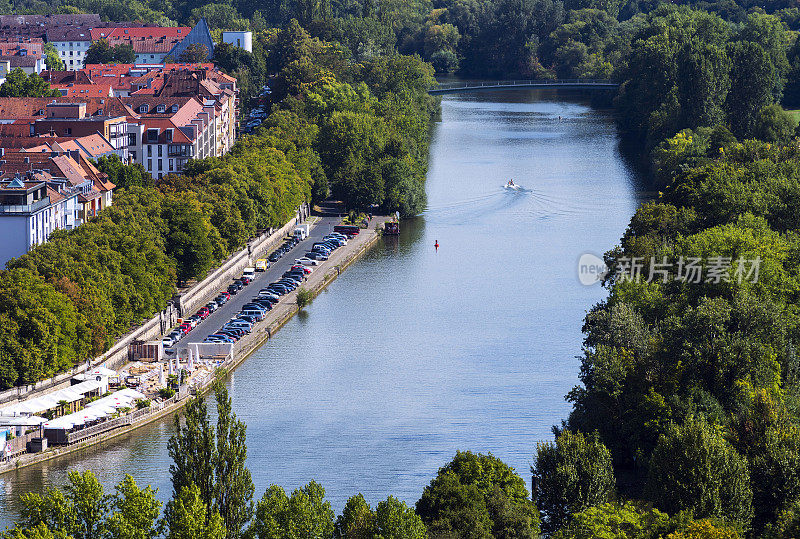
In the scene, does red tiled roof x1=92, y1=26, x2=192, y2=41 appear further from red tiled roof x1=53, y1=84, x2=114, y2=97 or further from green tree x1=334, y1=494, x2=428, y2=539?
green tree x1=334, y1=494, x2=428, y2=539

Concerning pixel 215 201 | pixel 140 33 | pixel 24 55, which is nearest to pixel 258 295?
pixel 215 201

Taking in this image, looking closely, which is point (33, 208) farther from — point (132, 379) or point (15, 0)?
point (15, 0)

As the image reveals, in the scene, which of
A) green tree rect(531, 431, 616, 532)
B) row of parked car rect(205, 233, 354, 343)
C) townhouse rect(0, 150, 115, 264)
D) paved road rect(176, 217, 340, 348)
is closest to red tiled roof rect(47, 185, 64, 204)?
townhouse rect(0, 150, 115, 264)

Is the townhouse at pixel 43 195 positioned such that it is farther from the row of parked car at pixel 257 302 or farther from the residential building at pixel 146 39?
the residential building at pixel 146 39

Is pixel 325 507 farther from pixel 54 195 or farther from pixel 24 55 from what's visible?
pixel 24 55

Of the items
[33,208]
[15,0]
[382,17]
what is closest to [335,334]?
[33,208]
